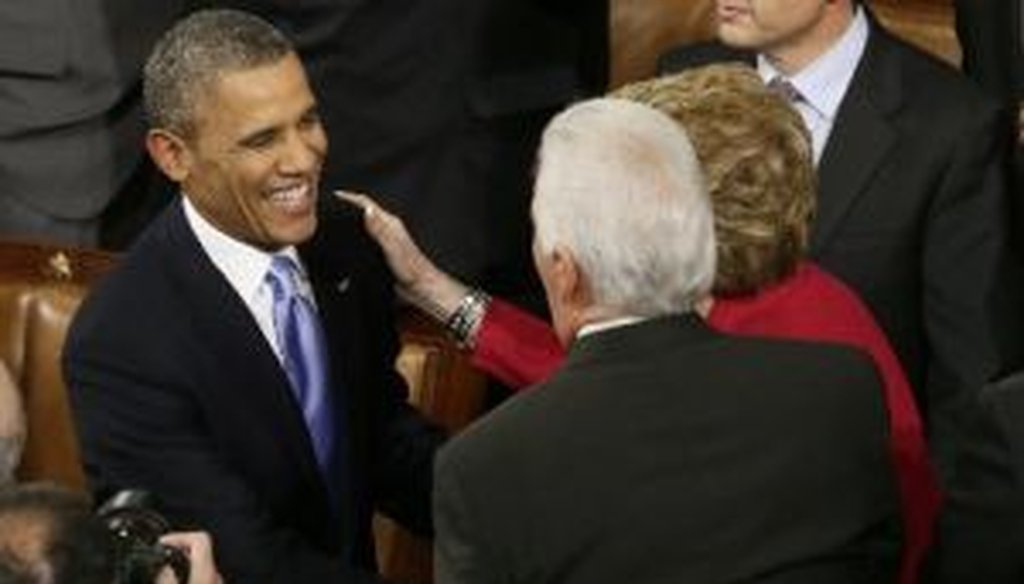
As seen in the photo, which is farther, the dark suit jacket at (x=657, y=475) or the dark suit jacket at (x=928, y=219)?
the dark suit jacket at (x=928, y=219)

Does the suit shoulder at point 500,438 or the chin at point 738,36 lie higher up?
the suit shoulder at point 500,438

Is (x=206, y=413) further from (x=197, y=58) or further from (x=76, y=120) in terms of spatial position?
(x=76, y=120)

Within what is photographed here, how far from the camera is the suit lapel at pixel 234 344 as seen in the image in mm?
2312

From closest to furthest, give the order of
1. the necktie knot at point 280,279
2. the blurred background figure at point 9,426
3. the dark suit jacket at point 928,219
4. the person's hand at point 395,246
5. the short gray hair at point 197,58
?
the short gray hair at point 197,58 < the necktie knot at point 280,279 < the blurred background figure at point 9,426 < the person's hand at point 395,246 < the dark suit jacket at point 928,219

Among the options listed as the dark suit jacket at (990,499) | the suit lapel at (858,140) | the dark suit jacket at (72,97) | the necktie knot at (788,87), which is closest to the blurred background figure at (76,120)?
the dark suit jacket at (72,97)

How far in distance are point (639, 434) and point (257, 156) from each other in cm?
63

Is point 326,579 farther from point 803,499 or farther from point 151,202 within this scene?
point 151,202

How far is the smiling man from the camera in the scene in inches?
89.4

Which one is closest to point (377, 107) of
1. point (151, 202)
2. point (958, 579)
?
point (151, 202)

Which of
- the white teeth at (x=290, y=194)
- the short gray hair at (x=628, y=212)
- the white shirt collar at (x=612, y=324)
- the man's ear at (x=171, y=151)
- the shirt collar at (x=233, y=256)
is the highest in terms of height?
the short gray hair at (x=628, y=212)

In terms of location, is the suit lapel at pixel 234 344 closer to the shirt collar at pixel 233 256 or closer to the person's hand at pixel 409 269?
the shirt collar at pixel 233 256

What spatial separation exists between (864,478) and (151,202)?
1983 millimetres

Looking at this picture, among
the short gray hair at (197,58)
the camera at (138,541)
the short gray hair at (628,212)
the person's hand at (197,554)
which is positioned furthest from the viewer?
the short gray hair at (197,58)

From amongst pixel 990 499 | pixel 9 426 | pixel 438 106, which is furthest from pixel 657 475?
pixel 438 106
